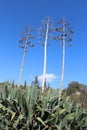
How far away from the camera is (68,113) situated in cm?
878

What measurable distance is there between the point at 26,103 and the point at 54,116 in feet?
2.57

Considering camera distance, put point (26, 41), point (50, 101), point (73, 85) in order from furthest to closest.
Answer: point (73, 85), point (26, 41), point (50, 101)

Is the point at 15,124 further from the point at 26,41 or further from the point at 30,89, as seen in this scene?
the point at 26,41

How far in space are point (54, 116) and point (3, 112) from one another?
4.51ft

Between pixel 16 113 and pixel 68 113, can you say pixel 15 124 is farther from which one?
pixel 68 113

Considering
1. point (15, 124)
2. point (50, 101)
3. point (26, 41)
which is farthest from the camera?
point (26, 41)

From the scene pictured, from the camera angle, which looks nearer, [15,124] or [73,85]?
[15,124]

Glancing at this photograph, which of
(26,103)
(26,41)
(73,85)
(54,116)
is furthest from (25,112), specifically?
(73,85)

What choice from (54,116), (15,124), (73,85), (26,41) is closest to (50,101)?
(54,116)

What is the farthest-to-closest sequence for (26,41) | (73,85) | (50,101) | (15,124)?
(73,85), (26,41), (50,101), (15,124)

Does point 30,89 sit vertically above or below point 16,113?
above

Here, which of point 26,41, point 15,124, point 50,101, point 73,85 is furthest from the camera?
point 73,85

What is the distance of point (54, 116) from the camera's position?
8305 millimetres

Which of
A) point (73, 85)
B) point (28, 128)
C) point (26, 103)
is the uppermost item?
point (73, 85)
